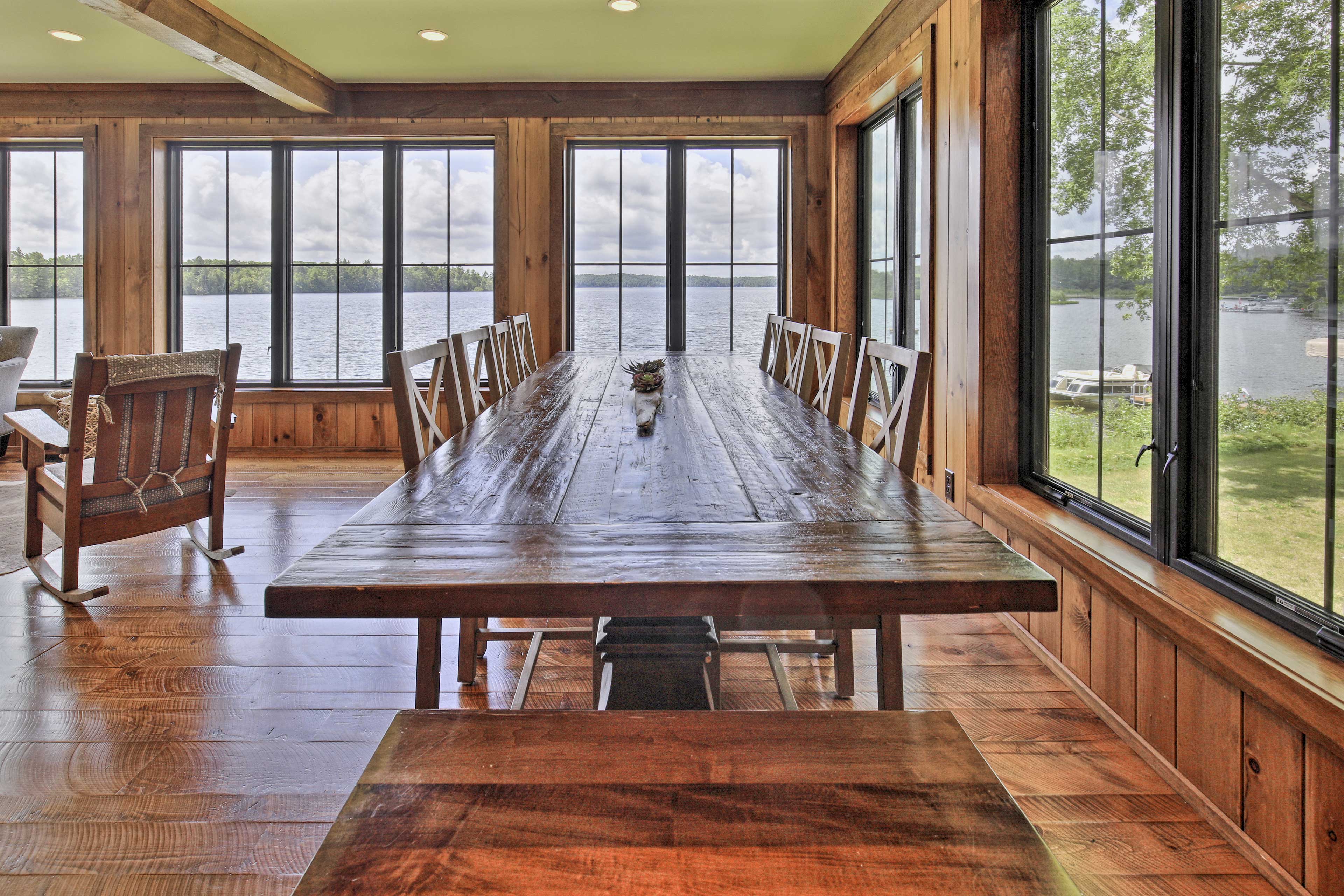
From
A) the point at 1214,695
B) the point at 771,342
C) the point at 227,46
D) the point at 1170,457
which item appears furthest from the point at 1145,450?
the point at 227,46

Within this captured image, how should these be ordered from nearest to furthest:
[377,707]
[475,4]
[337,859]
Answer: [337,859] → [377,707] → [475,4]

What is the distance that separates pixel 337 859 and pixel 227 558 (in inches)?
122

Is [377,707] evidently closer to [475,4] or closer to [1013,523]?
[1013,523]

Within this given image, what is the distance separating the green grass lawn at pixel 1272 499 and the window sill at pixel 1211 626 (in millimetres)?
107

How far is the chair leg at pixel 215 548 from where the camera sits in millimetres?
3576

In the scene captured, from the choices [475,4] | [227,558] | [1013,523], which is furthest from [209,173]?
[1013,523]

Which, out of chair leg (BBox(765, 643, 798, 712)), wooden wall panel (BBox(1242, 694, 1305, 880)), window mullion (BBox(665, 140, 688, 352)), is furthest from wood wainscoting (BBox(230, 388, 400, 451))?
wooden wall panel (BBox(1242, 694, 1305, 880))

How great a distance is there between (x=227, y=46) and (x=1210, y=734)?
4901mm

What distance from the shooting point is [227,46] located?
4262 mm

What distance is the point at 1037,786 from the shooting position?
190 centimetres

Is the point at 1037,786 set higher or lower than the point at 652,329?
lower

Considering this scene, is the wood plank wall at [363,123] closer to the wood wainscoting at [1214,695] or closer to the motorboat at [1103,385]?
the motorboat at [1103,385]

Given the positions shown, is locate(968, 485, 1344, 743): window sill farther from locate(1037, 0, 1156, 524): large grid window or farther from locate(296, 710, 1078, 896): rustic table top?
locate(296, 710, 1078, 896): rustic table top

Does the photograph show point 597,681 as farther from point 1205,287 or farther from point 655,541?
point 1205,287
